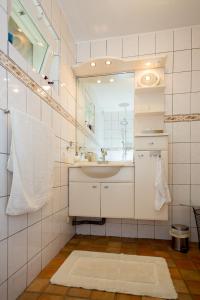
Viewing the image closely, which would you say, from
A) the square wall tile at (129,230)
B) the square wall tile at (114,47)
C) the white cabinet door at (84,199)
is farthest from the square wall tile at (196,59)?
the square wall tile at (129,230)

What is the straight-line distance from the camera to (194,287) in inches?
57.3

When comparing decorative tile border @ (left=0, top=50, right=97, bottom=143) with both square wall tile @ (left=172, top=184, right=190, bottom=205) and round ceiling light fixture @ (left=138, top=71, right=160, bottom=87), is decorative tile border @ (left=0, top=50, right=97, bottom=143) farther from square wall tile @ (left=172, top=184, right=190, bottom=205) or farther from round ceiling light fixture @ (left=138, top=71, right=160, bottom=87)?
square wall tile @ (left=172, top=184, right=190, bottom=205)

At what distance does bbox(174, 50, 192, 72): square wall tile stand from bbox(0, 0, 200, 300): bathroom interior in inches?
0.4

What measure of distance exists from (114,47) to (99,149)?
4.25ft

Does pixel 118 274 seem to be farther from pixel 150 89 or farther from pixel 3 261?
pixel 150 89

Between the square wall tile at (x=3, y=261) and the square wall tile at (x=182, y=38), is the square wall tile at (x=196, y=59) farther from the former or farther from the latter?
the square wall tile at (x=3, y=261)

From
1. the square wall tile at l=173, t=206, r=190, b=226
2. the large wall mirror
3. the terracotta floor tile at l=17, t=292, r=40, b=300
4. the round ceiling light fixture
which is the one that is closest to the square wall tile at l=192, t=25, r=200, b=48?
the round ceiling light fixture

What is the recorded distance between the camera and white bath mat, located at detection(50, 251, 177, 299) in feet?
4.66

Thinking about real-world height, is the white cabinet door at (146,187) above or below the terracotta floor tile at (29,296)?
above

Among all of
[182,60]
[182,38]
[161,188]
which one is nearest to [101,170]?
[161,188]

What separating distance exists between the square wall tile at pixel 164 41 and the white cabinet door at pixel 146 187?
4.21 feet

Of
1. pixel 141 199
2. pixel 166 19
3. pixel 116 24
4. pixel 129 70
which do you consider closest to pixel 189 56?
pixel 166 19

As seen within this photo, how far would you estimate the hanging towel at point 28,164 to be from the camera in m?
1.23

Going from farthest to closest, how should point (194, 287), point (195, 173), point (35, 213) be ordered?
point (195, 173) < point (35, 213) < point (194, 287)
